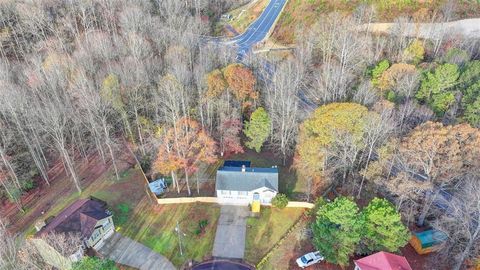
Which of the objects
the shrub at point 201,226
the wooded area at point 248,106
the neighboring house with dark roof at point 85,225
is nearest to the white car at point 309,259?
the wooded area at point 248,106

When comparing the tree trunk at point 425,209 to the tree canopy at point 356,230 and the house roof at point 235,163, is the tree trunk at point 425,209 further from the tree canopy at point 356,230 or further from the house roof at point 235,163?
the house roof at point 235,163

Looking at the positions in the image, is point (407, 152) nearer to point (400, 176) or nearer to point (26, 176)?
point (400, 176)

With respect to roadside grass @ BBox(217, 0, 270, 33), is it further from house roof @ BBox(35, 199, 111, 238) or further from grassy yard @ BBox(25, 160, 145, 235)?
house roof @ BBox(35, 199, 111, 238)

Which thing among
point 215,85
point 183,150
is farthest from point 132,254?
point 215,85

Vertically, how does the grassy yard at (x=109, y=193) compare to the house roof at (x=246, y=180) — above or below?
below

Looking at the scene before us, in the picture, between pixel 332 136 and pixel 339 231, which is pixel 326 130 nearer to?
pixel 332 136

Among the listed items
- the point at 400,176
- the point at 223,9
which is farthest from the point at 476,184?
the point at 223,9
